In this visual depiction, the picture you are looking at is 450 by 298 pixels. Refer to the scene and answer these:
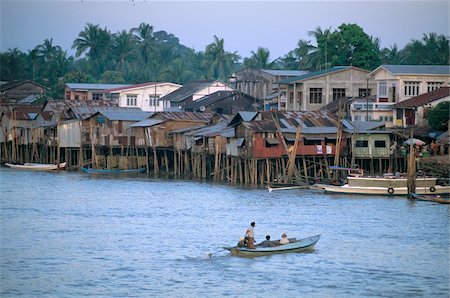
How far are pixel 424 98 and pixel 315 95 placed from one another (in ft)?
33.6

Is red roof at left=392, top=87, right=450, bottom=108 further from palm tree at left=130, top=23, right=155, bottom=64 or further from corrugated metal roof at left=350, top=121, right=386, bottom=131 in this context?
palm tree at left=130, top=23, right=155, bottom=64

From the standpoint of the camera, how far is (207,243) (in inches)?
1318

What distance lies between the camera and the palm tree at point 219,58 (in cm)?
9231

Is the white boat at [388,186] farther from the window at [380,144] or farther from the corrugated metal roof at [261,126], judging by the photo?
the corrugated metal roof at [261,126]

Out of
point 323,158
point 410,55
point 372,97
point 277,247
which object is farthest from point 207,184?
point 410,55

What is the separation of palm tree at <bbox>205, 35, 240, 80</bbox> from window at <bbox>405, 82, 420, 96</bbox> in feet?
118

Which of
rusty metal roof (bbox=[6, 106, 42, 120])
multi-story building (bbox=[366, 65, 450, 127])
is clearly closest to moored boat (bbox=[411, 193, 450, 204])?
multi-story building (bbox=[366, 65, 450, 127])

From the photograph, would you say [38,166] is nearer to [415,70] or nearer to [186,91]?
[186,91]

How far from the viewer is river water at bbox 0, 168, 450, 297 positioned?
2748cm

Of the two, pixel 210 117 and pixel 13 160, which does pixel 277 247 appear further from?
pixel 13 160

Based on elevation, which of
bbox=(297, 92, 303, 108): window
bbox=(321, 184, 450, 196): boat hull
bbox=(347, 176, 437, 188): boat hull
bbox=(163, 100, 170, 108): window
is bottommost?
bbox=(321, 184, 450, 196): boat hull

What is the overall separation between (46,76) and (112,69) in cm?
788

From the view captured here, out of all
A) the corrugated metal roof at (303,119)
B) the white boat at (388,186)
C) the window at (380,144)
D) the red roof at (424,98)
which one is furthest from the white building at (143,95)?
the white boat at (388,186)

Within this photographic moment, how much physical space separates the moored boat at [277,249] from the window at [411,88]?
2775 cm
